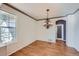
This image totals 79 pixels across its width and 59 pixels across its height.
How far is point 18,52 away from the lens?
60.7 inches

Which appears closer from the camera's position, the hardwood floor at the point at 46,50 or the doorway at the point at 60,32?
the hardwood floor at the point at 46,50

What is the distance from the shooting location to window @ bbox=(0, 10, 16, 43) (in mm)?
1452

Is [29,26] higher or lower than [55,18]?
lower

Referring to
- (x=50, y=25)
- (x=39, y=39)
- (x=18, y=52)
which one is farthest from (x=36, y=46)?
(x=50, y=25)

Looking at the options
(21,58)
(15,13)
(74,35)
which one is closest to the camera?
(21,58)

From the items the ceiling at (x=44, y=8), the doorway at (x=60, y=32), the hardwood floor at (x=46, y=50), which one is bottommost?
the hardwood floor at (x=46, y=50)

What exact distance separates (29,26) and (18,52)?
1.66 ft

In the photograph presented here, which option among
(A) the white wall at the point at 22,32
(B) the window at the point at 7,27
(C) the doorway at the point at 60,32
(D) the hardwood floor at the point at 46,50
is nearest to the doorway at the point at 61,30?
(C) the doorway at the point at 60,32

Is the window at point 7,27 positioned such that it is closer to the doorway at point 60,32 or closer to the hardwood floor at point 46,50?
the hardwood floor at point 46,50

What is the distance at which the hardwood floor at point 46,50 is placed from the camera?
1.54 meters

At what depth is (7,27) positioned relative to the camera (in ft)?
4.91

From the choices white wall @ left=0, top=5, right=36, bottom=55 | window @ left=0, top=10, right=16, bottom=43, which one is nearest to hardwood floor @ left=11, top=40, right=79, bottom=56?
white wall @ left=0, top=5, right=36, bottom=55

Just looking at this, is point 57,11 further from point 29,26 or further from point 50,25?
point 29,26

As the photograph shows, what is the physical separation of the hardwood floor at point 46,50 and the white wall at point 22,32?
97 millimetres
